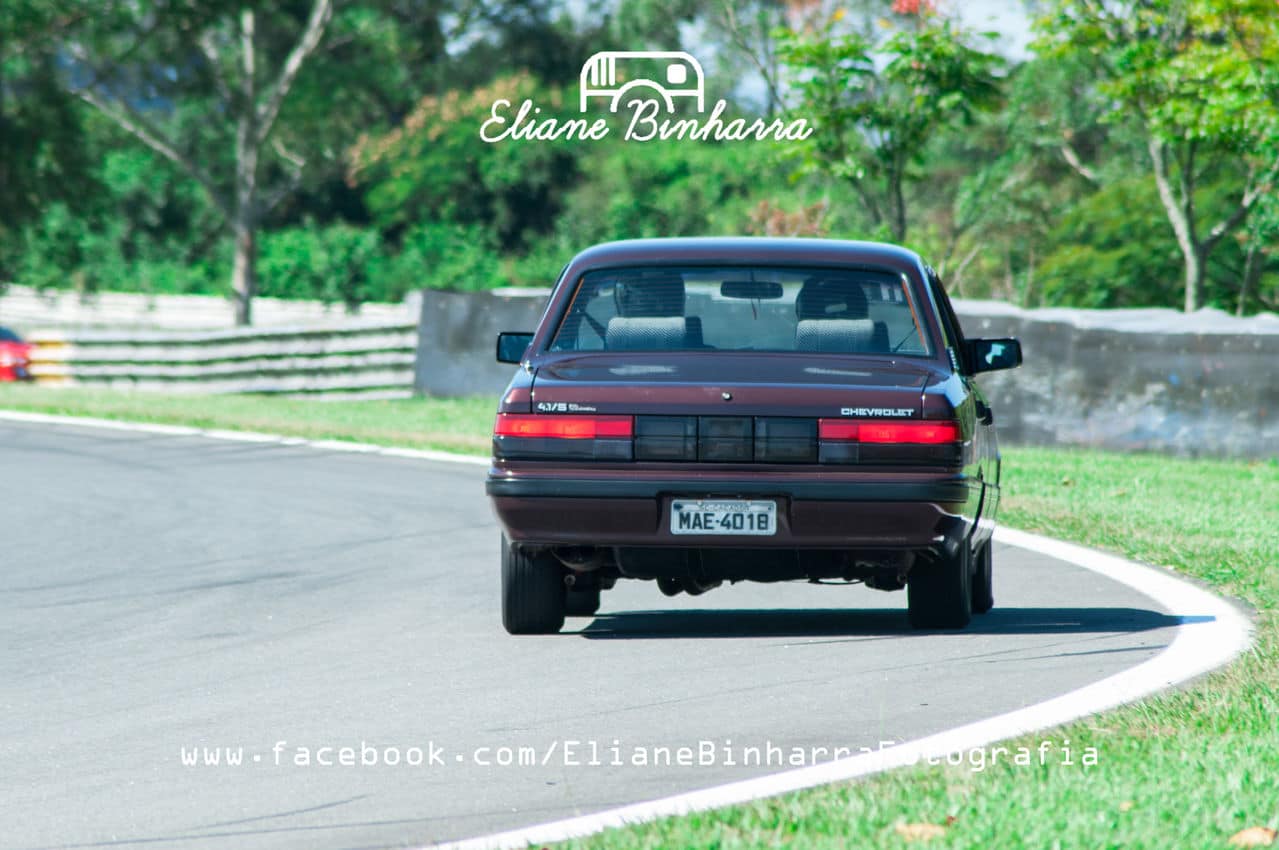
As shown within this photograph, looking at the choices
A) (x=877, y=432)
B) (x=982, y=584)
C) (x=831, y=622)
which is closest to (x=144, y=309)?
(x=982, y=584)

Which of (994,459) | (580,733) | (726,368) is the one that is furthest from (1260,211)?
(580,733)

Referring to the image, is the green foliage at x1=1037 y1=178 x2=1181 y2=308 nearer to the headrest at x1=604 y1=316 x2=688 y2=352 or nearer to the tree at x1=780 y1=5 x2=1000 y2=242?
the tree at x1=780 y1=5 x2=1000 y2=242

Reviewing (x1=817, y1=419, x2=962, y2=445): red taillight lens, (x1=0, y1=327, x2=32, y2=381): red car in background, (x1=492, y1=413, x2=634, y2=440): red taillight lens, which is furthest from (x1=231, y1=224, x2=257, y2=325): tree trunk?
(x1=817, y1=419, x2=962, y2=445): red taillight lens

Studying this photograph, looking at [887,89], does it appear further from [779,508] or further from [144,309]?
[144,309]

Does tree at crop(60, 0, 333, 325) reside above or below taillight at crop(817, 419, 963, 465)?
above

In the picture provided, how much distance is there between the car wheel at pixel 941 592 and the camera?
28.6 feet

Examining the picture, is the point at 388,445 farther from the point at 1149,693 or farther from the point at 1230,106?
the point at 1149,693

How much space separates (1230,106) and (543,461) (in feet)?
60.6

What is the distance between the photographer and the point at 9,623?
9.60m

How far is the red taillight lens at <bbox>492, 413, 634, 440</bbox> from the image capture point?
26.6 ft

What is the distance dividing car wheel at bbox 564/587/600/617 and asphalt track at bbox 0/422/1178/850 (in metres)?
0.12

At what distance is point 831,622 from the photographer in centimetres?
932
